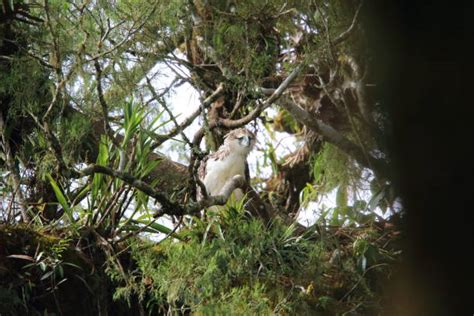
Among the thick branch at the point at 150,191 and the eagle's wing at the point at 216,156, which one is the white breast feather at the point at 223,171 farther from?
the thick branch at the point at 150,191

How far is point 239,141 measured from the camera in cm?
696

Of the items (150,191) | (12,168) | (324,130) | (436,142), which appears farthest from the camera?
(324,130)

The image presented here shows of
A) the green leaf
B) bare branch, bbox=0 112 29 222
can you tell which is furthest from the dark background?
bare branch, bbox=0 112 29 222

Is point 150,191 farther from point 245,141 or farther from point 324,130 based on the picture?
point 245,141

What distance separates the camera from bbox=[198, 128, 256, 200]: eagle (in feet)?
22.5

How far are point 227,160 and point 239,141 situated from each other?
222mm

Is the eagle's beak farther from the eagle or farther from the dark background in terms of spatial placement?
the dark background

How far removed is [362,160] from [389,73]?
13.4ft

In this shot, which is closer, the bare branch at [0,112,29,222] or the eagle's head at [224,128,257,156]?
the bare branch at [0,112,29,222]

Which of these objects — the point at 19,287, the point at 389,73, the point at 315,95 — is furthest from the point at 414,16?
the point at 315,95

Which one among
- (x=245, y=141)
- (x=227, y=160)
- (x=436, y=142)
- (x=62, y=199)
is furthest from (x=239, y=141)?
(x=436, y=142)

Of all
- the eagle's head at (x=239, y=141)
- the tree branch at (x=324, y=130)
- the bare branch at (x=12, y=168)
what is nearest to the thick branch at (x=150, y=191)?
the bare branch at (x=12, y=168)

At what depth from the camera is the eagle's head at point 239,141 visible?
22.7 ft

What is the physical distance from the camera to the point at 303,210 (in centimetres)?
652
